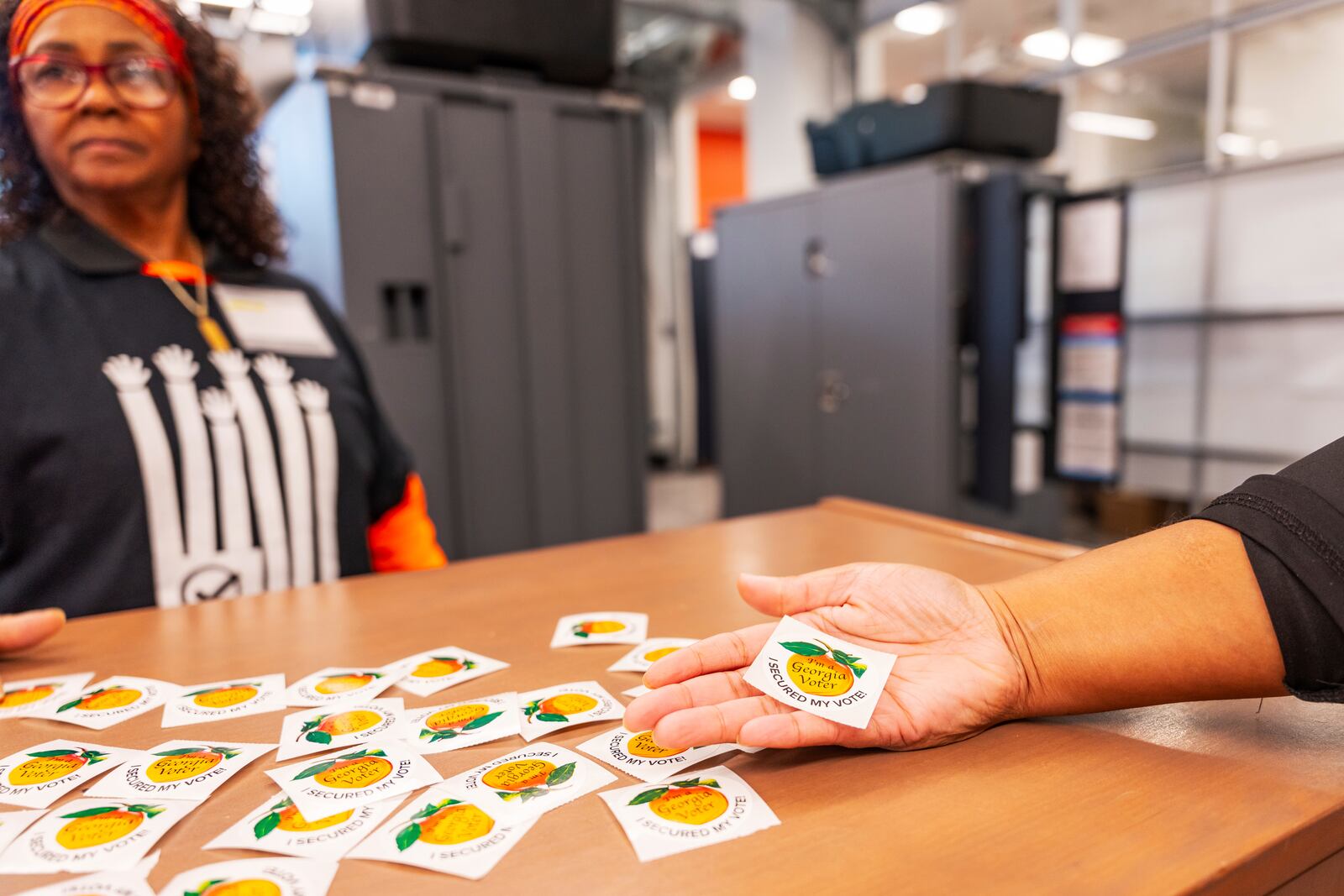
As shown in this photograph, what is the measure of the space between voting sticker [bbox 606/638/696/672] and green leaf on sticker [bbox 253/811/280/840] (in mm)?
308

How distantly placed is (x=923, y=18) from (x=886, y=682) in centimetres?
564

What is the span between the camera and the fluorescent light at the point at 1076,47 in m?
4.24

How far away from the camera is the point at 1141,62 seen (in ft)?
13.4

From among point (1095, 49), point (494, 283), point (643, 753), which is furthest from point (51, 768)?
→ point (1095, 49)

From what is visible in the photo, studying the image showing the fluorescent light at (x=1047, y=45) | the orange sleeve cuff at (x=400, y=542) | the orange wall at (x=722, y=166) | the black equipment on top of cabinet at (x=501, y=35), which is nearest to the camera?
the orange sleeve cuff at (x=400, y=542)

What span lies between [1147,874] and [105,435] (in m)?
1.22

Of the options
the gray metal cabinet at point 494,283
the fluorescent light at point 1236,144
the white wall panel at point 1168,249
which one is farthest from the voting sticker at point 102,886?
the fluorescent light at point 1236,144

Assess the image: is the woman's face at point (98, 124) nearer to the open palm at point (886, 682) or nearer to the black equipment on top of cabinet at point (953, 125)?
the open palm at point (886, 682)

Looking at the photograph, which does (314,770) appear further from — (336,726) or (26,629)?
(26,629)

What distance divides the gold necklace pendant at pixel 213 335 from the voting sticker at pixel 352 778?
2.78 ft

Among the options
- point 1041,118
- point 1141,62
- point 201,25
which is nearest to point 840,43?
point 1141,62

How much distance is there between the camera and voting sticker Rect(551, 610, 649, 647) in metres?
0.85

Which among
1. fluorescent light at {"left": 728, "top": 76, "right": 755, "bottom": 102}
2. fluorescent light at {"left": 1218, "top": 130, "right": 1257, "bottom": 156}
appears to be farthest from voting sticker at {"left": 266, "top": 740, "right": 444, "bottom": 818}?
fluorescent light at {"left": 728, "top": 76, "right": 755, "bottom": 102}

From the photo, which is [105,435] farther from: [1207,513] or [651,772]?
[1207,513]
